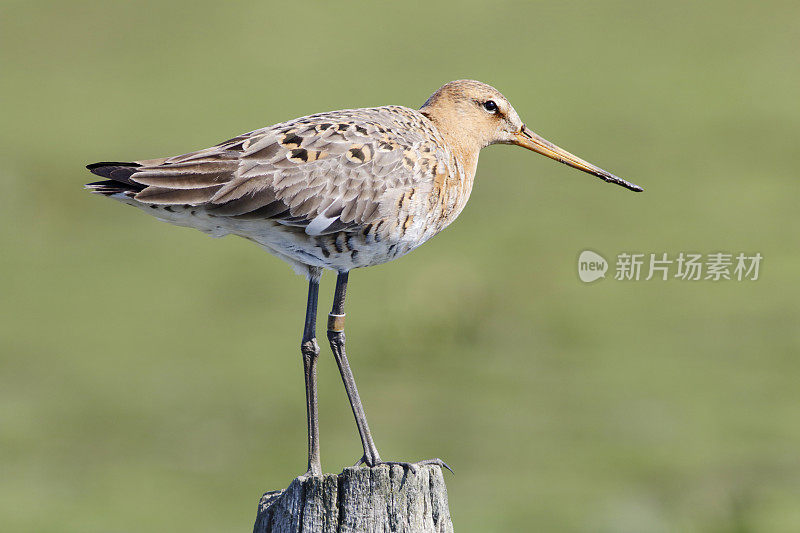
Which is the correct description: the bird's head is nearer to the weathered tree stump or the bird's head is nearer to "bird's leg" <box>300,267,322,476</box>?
"bird's leg" <box>300,267,322,476</box>

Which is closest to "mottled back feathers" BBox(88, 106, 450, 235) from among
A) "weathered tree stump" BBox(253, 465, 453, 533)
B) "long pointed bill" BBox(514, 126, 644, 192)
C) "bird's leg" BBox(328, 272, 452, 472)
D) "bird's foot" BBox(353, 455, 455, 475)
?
"bird's leg" BBox(328, 272, 452, 472)

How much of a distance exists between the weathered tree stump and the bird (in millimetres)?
216

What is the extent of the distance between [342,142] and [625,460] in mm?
6678

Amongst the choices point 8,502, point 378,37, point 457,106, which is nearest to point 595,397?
point 8,502

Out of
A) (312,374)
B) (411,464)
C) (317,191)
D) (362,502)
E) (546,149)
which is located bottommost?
(362,502)

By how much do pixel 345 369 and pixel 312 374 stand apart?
0.13m

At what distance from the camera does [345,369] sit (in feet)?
16.2

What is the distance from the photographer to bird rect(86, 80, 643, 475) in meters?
4.36

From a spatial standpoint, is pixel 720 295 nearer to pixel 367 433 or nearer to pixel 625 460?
pixel 625 460

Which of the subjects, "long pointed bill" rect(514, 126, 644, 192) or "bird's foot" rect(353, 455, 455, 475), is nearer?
"bird's foot" rect(353, 455, 455, 475)

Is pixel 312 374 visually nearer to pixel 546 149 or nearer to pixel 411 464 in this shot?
pixel 411 464

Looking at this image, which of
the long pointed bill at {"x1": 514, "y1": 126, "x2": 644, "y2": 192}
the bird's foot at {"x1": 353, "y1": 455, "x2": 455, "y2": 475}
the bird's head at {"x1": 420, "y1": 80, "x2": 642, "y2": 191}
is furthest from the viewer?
the long pointed bill at {"x1": 514, "y1": 126, "x2": 644, "y2": 192}

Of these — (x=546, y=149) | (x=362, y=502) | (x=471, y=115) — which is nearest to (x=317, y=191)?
(x=471, y=115)

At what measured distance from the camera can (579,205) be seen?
14.8 m
